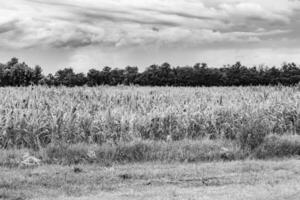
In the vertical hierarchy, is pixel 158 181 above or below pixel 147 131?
below

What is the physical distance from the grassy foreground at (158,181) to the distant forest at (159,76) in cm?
2820

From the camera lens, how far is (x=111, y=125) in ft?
41.7

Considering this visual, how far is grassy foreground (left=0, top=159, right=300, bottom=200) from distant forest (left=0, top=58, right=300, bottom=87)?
2820cm

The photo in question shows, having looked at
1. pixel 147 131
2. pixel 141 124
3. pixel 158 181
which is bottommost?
pixel 158 181

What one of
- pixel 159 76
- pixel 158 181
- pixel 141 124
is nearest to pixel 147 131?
pixel 141 124

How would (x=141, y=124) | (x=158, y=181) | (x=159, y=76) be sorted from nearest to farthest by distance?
(x=158, y=181), (x=141, y=124), (x=159, y=76)

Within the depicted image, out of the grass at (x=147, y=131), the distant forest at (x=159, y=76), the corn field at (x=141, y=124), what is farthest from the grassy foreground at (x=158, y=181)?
the distant forest at (x=159, y=76)

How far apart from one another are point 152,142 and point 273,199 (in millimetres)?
4814

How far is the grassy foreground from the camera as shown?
7.65m

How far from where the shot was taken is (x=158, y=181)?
8.76 meters

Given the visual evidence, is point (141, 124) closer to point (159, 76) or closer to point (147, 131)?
point (147, 131)

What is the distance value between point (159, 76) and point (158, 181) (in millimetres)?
32116

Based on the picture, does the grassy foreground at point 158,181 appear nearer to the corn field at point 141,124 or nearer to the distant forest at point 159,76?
the corn field at point 141,124

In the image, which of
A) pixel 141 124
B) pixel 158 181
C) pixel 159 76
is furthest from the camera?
pixel 159 76
